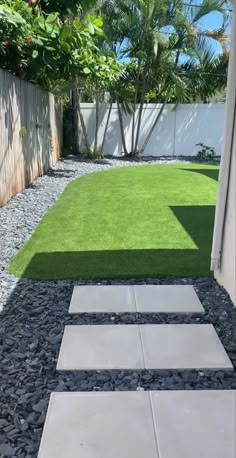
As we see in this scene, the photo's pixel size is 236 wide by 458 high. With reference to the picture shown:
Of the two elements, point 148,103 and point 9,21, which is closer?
point 9,21

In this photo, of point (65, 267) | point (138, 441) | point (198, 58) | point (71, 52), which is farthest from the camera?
point (198, 58)

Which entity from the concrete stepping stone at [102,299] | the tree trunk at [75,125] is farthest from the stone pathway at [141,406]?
the tree trunk at [75,125]

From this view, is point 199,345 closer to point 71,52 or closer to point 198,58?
point 71,52

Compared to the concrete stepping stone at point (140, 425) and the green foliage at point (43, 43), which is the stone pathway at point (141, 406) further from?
the green foliage at point (43, 43)

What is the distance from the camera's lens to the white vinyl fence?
13.5 metres

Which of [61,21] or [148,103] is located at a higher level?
[61,21]

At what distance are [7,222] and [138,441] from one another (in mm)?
3918

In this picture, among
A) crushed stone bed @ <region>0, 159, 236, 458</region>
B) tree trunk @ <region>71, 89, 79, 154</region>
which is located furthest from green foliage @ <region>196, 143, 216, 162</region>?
crushed stone bed @ <region>0, 159, 236, 458</region>

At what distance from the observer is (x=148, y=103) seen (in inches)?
543

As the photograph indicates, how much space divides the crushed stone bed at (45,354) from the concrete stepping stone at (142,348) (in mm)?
55

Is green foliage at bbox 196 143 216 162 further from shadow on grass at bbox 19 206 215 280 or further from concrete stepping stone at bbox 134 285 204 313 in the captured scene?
concrete stepping stone at bbox 134 285 204 313

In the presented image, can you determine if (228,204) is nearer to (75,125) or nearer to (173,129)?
(75,125)

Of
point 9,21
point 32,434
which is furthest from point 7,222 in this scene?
point 32,434

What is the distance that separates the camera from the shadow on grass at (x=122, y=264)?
3584 millimetres
